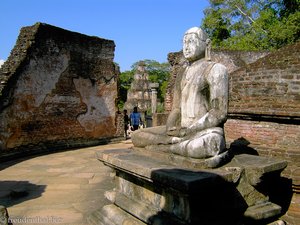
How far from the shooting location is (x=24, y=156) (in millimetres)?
7941

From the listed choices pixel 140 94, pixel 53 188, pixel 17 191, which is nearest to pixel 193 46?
pixel 53 188

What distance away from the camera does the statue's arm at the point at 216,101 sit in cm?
309

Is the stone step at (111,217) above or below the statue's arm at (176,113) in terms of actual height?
below

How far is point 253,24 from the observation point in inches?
697

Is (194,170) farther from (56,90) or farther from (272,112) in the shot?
(56,90)

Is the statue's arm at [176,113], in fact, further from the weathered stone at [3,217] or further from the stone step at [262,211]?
the weathered stone at [3,217]

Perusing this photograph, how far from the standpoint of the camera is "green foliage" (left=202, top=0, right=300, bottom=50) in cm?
1485

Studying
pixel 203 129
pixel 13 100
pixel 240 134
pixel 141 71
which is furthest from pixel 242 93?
pixel 141 71

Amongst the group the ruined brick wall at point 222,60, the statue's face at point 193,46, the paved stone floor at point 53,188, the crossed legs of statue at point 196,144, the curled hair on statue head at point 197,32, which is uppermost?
the ruined brick wall at point 222,60

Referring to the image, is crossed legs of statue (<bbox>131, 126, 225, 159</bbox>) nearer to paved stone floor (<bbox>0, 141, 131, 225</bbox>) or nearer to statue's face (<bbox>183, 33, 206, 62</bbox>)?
statue's face (<bbox>183, 33, 206, 62</bbox>)

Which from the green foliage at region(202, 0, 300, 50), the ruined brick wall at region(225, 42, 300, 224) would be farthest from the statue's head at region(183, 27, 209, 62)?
the green foliage at region(202, 0, 300, 50)

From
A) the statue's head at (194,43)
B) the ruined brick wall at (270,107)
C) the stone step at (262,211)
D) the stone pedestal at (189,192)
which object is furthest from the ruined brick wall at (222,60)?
the stone step at (262,211)

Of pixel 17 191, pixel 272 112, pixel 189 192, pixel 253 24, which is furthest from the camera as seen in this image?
pixel 253 24

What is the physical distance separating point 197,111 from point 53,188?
110 inches
